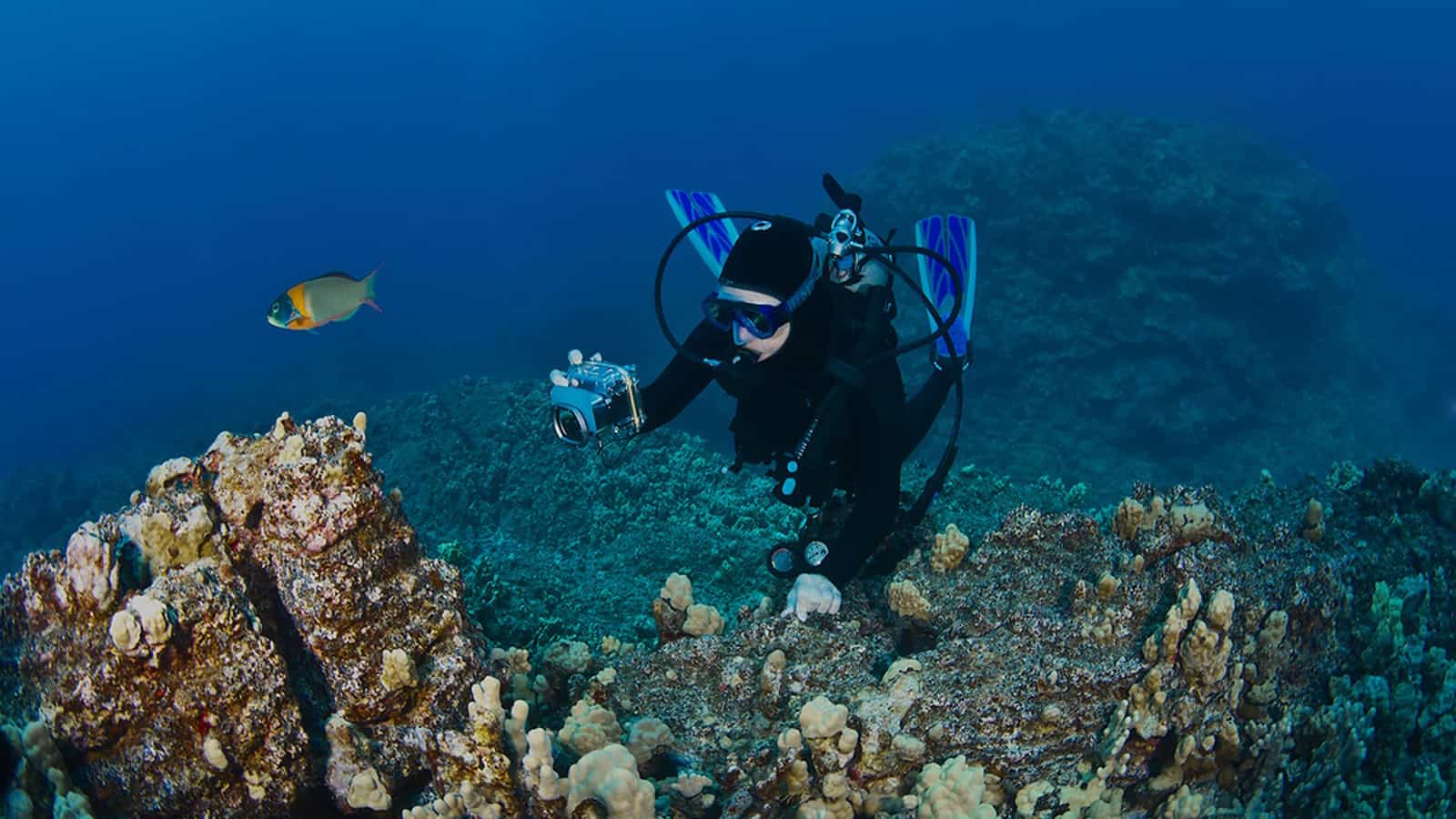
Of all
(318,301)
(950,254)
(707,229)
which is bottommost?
(950,254)

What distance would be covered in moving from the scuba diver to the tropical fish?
2.06m

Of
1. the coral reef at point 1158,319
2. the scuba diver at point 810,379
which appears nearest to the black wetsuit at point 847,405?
the scuba diver at point 810,379

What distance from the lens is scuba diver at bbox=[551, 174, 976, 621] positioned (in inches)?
133

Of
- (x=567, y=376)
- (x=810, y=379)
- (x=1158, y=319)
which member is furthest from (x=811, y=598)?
(x=1158, y=319)

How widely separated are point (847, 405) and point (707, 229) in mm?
2319

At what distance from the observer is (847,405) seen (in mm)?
3547

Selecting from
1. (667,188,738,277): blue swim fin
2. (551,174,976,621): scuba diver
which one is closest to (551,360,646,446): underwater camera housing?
(551,174,976,621): scuba diver

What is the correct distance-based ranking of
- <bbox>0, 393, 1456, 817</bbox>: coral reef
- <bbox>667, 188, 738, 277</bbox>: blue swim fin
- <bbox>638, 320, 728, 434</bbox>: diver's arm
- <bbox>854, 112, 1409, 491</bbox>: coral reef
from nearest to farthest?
<bbox>0, 393, 1456, 817</bbox>: coral reef
<bbox>638, 320, 728, 434</bbox>: diver's arm
<bbox>667, 188, 738, 277</bbox>: blue swim fin
<bbox>854, 112, 1409, 491</bbox>: coral reef

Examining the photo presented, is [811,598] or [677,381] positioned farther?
[677,381]

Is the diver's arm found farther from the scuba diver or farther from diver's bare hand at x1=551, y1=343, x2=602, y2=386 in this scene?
diver's bare hand at x1=551, y1=343, x2=602, y2=386

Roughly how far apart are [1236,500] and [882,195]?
2344 cm

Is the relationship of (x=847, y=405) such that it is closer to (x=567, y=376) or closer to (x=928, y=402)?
(x=567, y=376)

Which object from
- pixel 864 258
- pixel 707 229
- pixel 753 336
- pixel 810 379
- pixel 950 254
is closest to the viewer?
pixel 753 336

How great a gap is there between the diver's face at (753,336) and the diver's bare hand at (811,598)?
1099mm
